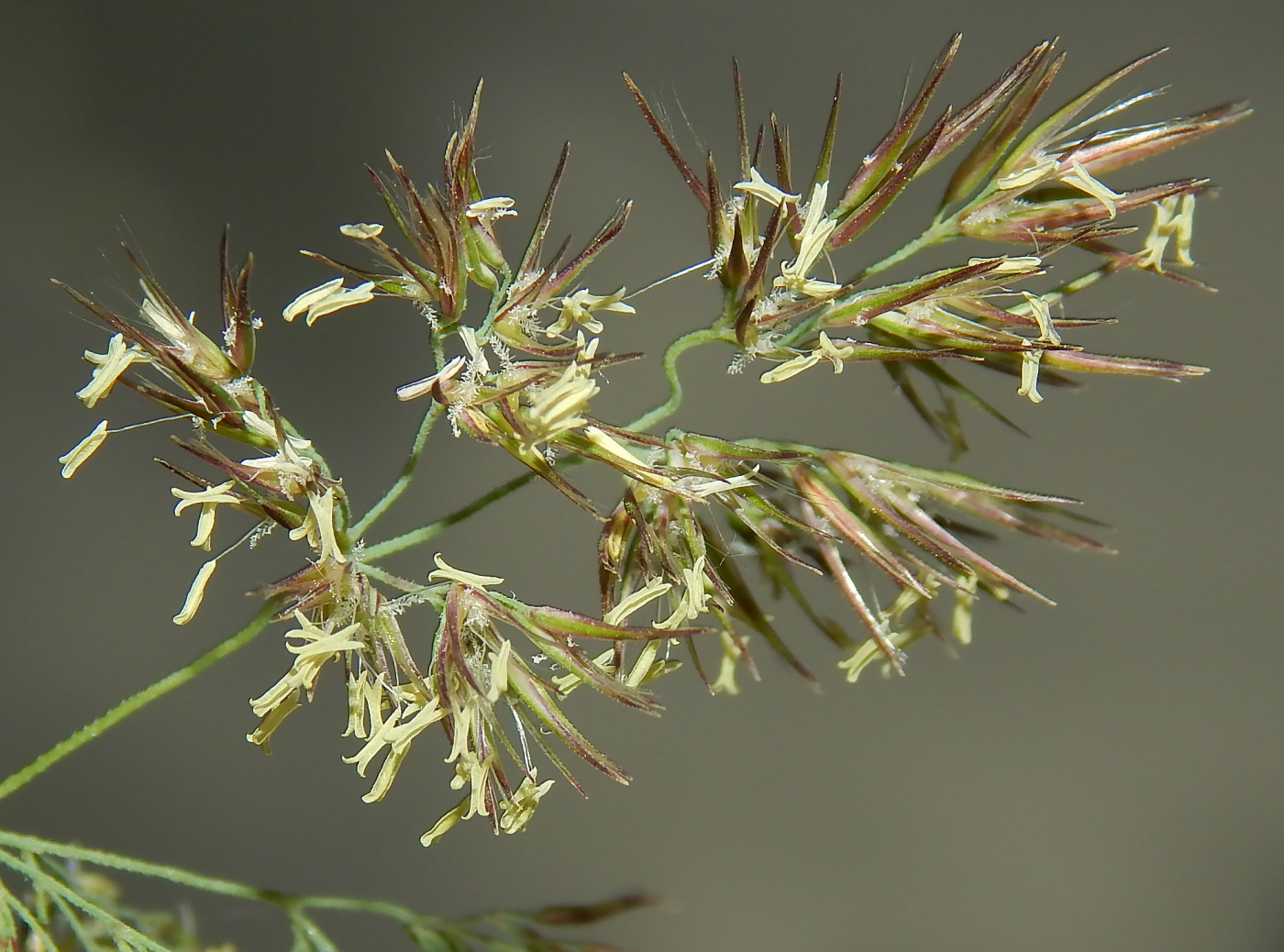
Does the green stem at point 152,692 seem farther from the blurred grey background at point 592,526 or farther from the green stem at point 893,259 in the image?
the blurred grey background at point 592,526

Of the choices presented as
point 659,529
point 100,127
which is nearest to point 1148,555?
point 659,529

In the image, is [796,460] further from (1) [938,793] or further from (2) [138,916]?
(1) [938,793]

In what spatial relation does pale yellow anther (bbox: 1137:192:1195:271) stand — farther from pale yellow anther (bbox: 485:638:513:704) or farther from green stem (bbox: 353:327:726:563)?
pale yellow anther (bbox: 485:638:513:704)

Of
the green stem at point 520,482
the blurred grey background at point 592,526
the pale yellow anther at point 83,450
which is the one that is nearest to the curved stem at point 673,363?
the green stem at point 520,482

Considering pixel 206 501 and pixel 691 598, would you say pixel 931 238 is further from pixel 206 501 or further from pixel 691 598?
pixel 206 501

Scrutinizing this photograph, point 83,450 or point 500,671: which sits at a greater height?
point 83,450

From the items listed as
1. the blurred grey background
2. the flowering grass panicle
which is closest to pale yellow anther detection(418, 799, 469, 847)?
the flowering grass panicle

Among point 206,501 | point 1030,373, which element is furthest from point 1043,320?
point 206,501

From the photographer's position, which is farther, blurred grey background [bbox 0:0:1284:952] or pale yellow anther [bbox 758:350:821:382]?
blurred grey background [bbox 0:0:1284:952]
